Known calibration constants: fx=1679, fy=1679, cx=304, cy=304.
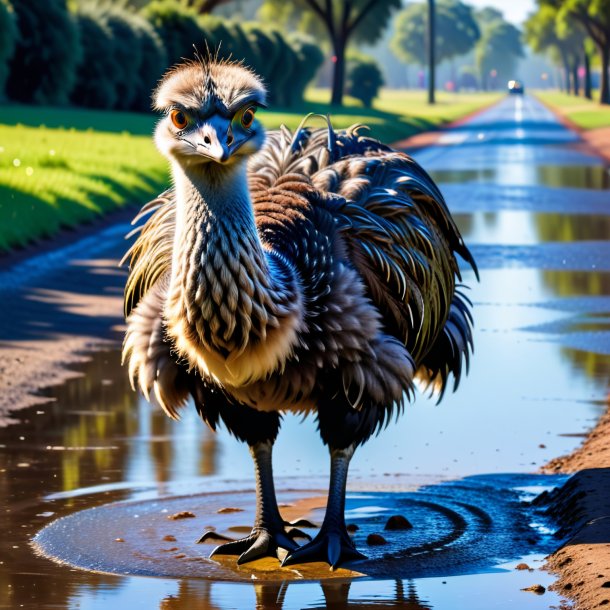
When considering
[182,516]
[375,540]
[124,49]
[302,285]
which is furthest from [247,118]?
[124,49]

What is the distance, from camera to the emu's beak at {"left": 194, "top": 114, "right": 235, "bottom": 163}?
5719 mm

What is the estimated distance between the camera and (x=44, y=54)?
1534 inches

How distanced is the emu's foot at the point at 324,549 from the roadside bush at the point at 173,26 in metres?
42.1

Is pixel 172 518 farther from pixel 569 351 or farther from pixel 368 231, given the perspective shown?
pixel 569 351

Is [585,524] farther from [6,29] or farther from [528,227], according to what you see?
[6,29]

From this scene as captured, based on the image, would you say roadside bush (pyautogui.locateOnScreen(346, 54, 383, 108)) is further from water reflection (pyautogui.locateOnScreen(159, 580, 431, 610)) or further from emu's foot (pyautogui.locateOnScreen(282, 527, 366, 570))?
water reflection (pyautogui.locateOnScreen(159, 580, 431, 610))

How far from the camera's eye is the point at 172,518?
23.7 ft

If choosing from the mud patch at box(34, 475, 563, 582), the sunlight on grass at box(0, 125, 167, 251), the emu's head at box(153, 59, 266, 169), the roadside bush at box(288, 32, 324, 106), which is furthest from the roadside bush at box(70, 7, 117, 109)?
the emu's head at box(153, 59, 266, 169)

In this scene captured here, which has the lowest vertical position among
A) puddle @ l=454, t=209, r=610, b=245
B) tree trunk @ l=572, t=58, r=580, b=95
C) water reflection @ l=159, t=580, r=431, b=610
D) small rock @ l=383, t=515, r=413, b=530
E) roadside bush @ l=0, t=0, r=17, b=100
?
water reflection @ l=159, t=580, r=431, b=610

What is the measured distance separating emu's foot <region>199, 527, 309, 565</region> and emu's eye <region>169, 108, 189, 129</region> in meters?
1.79

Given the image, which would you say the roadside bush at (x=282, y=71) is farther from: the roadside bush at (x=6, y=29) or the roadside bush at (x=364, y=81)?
the roadside bush at (x=6, y=29)

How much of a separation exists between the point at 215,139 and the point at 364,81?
2984 inches

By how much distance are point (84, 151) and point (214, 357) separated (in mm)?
20144

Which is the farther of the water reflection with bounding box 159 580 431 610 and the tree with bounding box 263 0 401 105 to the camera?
the tree with bounding box 263 0 401 105
